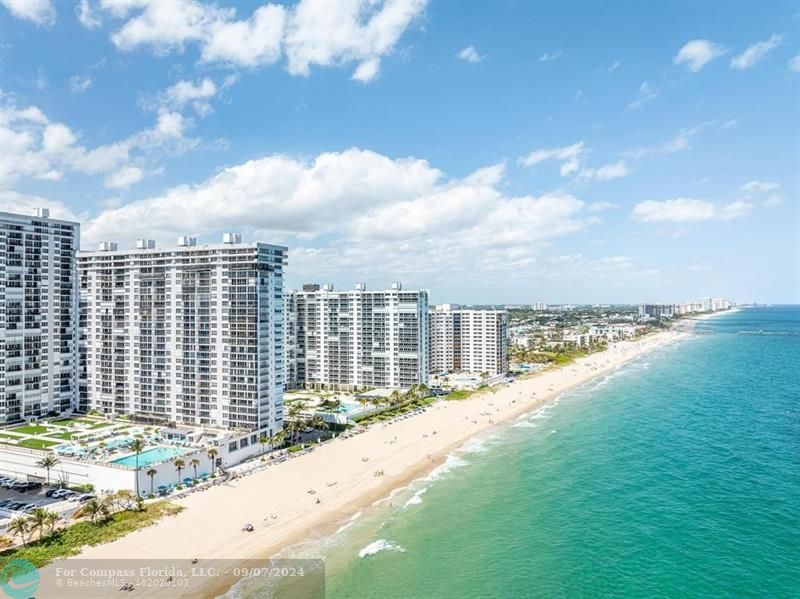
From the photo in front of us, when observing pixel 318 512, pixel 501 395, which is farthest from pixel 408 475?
pixel 501 395

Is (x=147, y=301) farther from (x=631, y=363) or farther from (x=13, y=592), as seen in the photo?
(x=631, y=363)

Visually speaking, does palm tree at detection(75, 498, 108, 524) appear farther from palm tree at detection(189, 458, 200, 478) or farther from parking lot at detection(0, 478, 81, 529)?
palm tree at detection(189, 458, 200, 478)

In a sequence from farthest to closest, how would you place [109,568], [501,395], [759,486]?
[501,395] → [759,486] → [109,568]

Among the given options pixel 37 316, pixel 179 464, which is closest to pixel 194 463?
pixel 179 464

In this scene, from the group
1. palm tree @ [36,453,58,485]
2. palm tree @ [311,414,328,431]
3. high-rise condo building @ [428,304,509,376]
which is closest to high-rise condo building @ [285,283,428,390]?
Result: high-rise condo building @ [428,304,509,376]

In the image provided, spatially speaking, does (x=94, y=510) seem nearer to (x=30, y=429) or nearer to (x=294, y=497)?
(x=294, y=497)

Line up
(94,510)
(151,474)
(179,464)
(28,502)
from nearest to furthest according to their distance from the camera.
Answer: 1. (94,510)
2. (28,502)
3. (151,474)
4. (179,464)
